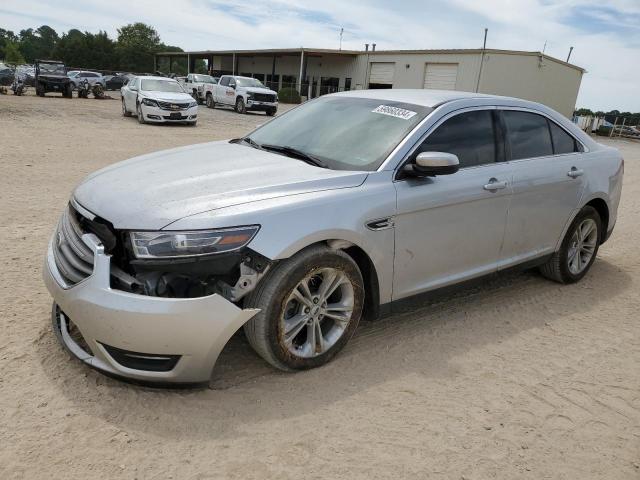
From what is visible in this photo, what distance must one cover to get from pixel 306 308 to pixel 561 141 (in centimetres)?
302

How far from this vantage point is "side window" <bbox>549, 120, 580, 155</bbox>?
4.73 m

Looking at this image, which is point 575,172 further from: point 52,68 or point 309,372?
point 52,68

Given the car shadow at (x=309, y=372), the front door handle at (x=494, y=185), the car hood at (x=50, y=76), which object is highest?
the front door handle at (x=494, y=185)

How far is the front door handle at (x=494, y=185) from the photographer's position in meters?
3.94

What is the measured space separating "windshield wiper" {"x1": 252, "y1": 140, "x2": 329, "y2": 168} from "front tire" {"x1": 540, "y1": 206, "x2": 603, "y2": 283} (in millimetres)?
2547

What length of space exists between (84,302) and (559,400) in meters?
2.71

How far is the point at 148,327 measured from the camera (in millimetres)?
2658

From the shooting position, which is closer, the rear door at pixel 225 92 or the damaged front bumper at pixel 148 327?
the damaged front bumper at pixel 148 327

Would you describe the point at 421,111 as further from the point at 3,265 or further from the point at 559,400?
the point at 3,265

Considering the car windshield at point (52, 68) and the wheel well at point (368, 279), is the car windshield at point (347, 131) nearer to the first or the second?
the wheel well at point (368, 279)

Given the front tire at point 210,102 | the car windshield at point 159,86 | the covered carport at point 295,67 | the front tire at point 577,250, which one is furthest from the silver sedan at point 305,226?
the covered carport at point 295,67

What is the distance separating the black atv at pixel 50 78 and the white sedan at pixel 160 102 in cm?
1043

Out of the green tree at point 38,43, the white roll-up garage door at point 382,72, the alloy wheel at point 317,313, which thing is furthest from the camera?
the green tree at point 38,43

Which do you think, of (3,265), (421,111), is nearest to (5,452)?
(3,265)
